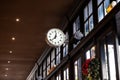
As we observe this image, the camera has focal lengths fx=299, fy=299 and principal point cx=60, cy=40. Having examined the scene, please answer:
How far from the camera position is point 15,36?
543 inches

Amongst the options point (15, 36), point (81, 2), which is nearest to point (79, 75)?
point (81, 2)

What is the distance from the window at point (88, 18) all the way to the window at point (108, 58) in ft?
4.37

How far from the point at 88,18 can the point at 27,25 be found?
3.90 m

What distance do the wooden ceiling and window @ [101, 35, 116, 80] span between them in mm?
3025

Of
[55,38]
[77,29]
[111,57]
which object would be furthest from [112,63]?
[77,29]

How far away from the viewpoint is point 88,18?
9.24 metres

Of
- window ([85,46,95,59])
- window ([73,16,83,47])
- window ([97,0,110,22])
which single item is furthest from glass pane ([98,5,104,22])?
window ([73,16,83,47])

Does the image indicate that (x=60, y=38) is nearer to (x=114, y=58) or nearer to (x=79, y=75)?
(x=79, y=75)

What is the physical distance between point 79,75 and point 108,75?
8.63ft

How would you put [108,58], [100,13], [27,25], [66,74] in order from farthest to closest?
[27,25] → [66,74] → [100,13] → [108,58]

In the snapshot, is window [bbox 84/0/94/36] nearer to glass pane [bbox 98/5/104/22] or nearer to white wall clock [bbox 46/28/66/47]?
glass pane [bbox 98/5/104/22]

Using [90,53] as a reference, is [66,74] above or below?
below

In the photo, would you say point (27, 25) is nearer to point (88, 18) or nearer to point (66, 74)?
point (66, 74)

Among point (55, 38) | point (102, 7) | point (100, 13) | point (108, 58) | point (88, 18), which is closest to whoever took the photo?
point (108, 58)
